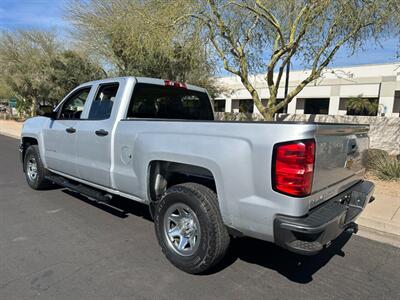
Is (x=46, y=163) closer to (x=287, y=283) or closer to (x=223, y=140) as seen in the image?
(x=223, y=140)

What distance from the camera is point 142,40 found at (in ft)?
31.7

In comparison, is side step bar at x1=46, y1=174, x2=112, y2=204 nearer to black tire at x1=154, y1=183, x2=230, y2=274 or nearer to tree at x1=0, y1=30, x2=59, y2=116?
black tire at x1=154, y1=183, x2=230, y2=274

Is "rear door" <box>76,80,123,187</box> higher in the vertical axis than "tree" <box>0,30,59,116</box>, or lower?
lower

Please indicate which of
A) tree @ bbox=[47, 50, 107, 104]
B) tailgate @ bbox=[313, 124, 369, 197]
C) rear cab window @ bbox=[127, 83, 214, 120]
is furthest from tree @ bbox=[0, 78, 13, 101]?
tailgate @ bbox=[313, 124, 369, 197]

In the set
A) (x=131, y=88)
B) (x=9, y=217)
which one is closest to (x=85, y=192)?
(x=9, y=217)

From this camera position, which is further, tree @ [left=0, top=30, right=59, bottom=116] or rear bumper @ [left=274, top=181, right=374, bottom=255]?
tree @ [left=0, top=30, right=59, bottom=116]

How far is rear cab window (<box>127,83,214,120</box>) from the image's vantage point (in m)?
4.14

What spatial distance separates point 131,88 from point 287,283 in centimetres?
288

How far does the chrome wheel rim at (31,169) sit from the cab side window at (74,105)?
127 centimetres

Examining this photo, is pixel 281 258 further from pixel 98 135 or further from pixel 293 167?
pixel 98 135

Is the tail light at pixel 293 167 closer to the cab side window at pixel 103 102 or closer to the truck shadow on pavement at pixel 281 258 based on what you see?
the truck shadow on pavement at pixel 281 258

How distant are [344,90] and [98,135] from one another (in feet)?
114

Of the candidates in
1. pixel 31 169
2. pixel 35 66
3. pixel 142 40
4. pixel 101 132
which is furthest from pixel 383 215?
pixel 35 66

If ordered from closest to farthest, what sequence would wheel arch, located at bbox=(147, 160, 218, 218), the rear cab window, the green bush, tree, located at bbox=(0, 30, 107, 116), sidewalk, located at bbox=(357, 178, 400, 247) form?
wheel arch, located at bbox=(147, 160, 218, 218) → the rear cab window → sidewalk, located at bbox=(357, 178, 400, 247) → the green bush → tree, located at bbox=(0, 30, 107, 116)
